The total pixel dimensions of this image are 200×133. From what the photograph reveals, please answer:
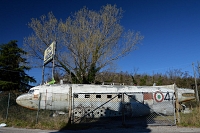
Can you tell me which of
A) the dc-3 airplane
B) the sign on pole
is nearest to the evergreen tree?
the sign on pole

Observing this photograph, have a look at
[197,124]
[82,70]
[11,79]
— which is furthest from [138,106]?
[11,79]

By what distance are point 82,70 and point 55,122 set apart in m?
15.8

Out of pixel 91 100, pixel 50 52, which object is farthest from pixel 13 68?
pixel 91 100

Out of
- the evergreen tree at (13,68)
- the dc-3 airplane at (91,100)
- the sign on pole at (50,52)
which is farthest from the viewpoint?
the evergreen tree at (13,68)

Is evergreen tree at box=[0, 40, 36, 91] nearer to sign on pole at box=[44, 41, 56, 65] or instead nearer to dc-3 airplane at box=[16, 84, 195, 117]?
sign on pole at box=[44, 41, 56, 65]

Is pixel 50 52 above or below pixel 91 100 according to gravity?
above

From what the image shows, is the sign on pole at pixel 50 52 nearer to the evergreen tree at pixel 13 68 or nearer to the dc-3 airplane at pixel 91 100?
the dc-3 airplane at pixel 91 100

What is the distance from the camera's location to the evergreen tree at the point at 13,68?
78.5 feet

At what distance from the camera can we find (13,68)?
24.4 m

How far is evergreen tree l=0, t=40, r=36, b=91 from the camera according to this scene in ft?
78.5

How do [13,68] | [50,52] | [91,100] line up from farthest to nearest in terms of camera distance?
[13,68], [50,52], [91,100]

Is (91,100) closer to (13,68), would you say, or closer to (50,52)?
(50,52)

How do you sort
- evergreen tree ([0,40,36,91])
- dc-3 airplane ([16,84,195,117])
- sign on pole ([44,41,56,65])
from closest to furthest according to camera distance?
dc-3 airplane ([16,84,195,117]) → sign on pole ([44,41,56,65]) → evergreen tree ([0,40,36,91])

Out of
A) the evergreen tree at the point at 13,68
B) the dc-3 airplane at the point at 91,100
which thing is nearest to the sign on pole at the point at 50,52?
the dc-3 airplane at the point at 91,100
